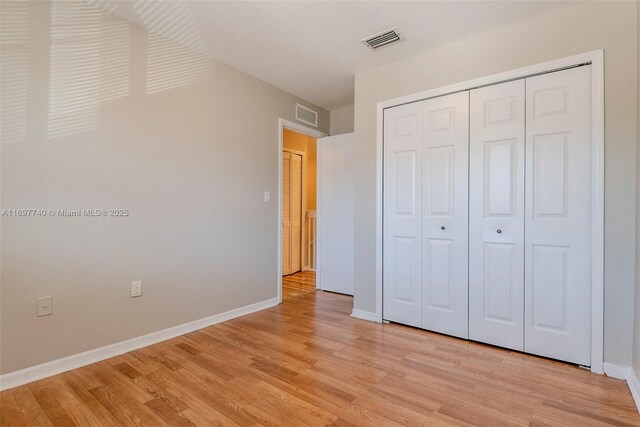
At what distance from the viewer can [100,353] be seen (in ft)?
7.13

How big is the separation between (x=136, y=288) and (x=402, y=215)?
2.27 m

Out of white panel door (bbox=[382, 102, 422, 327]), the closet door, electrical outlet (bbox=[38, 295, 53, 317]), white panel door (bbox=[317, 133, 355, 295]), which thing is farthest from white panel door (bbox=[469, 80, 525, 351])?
the closet door

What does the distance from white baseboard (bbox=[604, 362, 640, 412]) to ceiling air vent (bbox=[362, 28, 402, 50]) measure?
268 cm

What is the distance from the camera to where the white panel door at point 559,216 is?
6.77ft

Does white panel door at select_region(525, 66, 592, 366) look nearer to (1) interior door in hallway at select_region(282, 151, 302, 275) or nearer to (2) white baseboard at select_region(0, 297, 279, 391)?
(2) white baseboard at select_region(0, 297, 279, 391)

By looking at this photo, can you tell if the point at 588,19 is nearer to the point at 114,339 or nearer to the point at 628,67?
the point at 628,67

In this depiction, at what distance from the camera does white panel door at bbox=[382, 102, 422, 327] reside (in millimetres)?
2779

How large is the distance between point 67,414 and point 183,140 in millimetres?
1968

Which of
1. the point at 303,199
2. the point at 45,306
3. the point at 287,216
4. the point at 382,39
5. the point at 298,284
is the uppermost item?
the point at 382,39

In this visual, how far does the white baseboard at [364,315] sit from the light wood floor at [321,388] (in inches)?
17.6

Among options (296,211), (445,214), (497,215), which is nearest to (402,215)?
(445,214)

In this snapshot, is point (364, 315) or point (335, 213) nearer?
point (364, 315)

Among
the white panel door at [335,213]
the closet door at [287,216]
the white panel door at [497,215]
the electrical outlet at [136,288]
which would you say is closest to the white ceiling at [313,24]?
the white panel door at [497,215]

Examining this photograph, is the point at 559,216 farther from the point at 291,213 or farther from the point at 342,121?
the point at 291,213
